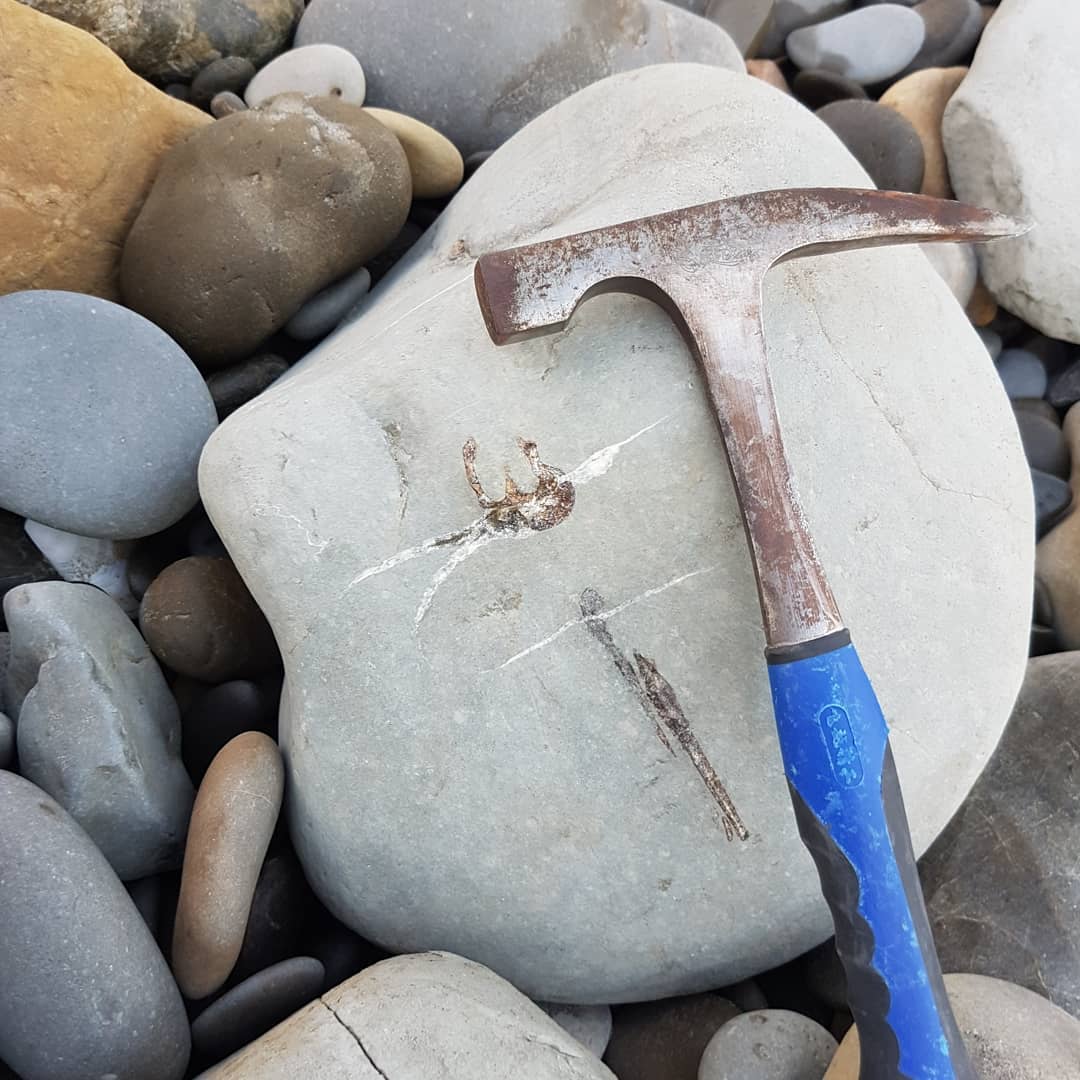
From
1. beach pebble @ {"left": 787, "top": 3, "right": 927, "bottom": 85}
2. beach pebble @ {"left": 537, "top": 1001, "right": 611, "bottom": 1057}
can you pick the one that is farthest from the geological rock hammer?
beach pebble @ {"left": 787, "top": 3, "right": 927, "bottom": 85}

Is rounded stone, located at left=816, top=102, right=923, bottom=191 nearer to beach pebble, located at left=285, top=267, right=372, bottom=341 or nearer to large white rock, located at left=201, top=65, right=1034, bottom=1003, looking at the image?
large white rock, located at left=201, top=65, right=1034, bottom=1003

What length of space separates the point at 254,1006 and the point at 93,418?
39.7 inches

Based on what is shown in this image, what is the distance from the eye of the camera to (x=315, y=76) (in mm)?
2168

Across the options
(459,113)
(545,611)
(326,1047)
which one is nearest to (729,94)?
(459,113)

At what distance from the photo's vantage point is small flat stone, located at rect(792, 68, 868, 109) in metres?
2.56

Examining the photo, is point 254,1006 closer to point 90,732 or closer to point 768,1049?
point 90,732

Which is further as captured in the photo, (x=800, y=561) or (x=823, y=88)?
(x=823, y=88)

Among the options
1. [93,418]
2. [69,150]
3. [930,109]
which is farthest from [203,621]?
[930,109]

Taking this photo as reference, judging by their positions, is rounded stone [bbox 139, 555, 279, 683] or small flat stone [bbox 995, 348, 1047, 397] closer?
rounded stone [bbox 139, 555, 279, 683]

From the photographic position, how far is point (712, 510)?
1492 millimetres

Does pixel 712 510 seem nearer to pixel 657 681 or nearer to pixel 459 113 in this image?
pixel 657 681

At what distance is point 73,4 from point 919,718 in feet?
7.12

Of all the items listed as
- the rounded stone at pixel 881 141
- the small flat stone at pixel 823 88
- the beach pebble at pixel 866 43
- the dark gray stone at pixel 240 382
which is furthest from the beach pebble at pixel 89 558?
the beach pebble at pixel 866 43

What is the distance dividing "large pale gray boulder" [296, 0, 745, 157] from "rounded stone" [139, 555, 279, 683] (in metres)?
1.24
